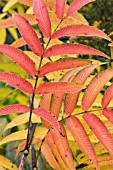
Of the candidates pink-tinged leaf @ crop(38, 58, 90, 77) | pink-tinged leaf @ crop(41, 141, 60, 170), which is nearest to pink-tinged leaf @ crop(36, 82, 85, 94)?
pink-tinged leaf @ crop(38, 58, 90, 77)

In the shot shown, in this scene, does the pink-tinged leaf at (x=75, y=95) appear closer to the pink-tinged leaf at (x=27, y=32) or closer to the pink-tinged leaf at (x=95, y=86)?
the pink-tinged leaf at (x=95, y=86)

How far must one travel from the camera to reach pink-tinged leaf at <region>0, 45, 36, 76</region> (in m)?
0.76

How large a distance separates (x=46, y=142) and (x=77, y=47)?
0.27 m

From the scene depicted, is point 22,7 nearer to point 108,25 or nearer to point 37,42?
point 108,25

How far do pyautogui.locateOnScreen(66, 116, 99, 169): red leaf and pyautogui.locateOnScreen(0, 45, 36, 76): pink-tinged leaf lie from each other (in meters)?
0.13

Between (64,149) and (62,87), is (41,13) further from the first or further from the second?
(64,149)

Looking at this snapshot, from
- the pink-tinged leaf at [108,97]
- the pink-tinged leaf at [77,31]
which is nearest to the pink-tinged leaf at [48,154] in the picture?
the pink-tinged leaf at [108,97]

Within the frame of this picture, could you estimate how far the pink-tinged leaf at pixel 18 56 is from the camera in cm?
76

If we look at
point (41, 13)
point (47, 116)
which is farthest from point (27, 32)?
point (47, 116)

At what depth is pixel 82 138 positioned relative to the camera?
2.60 ft

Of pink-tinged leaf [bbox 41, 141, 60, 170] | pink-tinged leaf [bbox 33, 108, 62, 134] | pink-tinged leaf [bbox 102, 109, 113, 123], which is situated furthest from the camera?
pink-tinged leaf [bbox 41, 141, 60, 170]

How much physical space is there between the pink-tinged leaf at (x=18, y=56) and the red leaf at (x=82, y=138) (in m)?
0.13

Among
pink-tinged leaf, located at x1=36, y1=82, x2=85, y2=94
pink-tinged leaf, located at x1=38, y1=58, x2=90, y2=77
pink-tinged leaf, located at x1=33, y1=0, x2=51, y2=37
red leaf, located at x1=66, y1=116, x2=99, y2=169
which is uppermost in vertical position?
pink-tinged leaf, located at x1=33, y1=0, x2=51, y2=37

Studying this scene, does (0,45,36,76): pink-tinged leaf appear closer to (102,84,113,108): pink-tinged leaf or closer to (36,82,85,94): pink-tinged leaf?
(36,82,85,94): pink-tinged leaf
